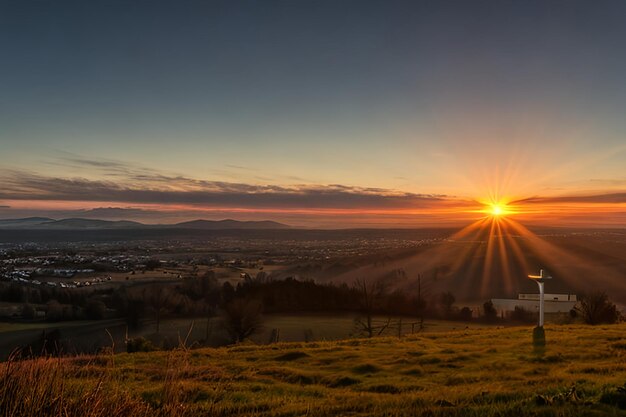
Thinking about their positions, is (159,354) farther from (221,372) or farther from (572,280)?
(572,280)

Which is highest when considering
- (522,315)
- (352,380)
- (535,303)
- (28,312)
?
(352,380)

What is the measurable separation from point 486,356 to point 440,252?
289ft

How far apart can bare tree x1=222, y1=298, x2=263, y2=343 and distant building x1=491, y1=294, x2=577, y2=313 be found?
31.4 meters

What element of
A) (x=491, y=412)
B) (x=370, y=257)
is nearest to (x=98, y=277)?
(x=370, y=257)

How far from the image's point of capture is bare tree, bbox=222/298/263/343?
40875mm

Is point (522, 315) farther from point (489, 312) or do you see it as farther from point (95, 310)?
point (95, 310)

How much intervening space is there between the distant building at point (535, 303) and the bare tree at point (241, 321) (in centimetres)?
3139

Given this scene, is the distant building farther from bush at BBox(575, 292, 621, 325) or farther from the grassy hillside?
the grassy hillside

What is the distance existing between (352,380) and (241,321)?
29.6 metres

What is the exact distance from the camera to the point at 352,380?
13117 millimetres

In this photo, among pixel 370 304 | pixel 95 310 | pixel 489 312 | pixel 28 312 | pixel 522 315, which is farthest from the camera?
pixel 95 310

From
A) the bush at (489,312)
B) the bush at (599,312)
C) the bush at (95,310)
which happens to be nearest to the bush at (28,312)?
the bush at (95,310)

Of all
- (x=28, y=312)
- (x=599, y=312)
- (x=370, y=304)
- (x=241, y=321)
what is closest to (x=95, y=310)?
(x=28, y=312)

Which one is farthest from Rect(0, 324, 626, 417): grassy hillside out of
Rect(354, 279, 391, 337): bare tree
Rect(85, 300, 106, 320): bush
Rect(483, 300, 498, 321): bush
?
Rect(85, 300, 106, 320): bush
